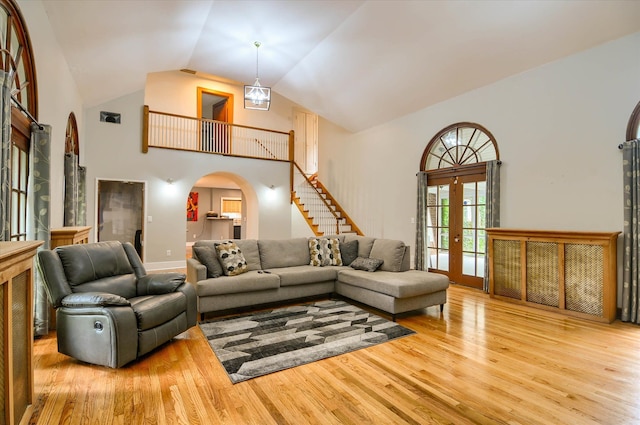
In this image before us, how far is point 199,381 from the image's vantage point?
247cm

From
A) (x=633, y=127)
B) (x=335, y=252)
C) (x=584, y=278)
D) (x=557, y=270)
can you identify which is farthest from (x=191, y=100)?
(x=584, y=278)

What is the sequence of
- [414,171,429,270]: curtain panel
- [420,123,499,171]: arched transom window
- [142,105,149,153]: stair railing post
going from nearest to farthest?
1. [420,123,499,171]: arched transom window
2. [414,171,429,270]: curtain panel
3. [142,105,149,153]: stair railing post

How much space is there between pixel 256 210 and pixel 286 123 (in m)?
3.27

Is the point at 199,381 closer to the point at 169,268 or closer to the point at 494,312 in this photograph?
the point at 494,312

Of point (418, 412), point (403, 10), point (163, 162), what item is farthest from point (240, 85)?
point (418, 412)

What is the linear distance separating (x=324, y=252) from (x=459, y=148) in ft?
10.5

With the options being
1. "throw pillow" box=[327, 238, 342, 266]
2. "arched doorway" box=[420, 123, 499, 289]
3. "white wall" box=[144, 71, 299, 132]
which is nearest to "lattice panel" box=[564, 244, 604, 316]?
"arched doorway" box=[420, 123, 499, 289]

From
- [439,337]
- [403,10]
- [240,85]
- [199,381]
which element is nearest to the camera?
[199,381]

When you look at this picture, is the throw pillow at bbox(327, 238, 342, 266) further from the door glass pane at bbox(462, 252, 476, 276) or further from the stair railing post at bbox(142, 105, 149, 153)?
the stair railing post at bbox(142, 105, 149, 153)

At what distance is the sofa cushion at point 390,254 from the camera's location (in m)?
4.53

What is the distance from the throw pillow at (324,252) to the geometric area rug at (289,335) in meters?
0.84

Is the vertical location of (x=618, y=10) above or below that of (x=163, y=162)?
above

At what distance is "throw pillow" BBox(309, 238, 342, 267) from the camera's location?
16.4ft

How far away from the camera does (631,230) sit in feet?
12.6
